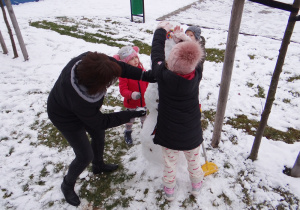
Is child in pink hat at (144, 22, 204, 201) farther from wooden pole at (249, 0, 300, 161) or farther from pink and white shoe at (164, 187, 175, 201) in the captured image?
wooden pole at (249, 0, 300, 161)

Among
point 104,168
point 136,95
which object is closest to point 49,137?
point 104,168

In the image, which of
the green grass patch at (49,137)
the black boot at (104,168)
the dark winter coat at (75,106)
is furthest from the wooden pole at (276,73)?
the green grass patch at (49,137)

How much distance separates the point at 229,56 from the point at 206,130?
139cm

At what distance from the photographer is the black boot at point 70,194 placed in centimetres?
247

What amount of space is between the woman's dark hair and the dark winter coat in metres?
0.12

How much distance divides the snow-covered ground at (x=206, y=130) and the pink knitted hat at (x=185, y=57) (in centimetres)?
154

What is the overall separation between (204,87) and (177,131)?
2.69 meters

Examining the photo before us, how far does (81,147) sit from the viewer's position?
222 cm

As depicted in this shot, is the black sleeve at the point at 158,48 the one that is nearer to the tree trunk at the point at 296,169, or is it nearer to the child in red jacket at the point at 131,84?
the child in red jacket at the point at 131,84

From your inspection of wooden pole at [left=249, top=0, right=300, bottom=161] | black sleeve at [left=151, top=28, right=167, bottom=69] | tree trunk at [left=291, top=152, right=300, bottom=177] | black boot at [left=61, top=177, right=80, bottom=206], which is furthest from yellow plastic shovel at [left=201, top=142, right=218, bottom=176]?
black boot at [left=61, top=177, right=80, bottom=206]

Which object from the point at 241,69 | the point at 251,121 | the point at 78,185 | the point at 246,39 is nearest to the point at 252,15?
the point at 246,39

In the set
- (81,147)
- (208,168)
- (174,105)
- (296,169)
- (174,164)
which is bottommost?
(208,168)

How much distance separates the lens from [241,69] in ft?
16.3

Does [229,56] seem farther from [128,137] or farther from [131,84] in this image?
[128,137]
